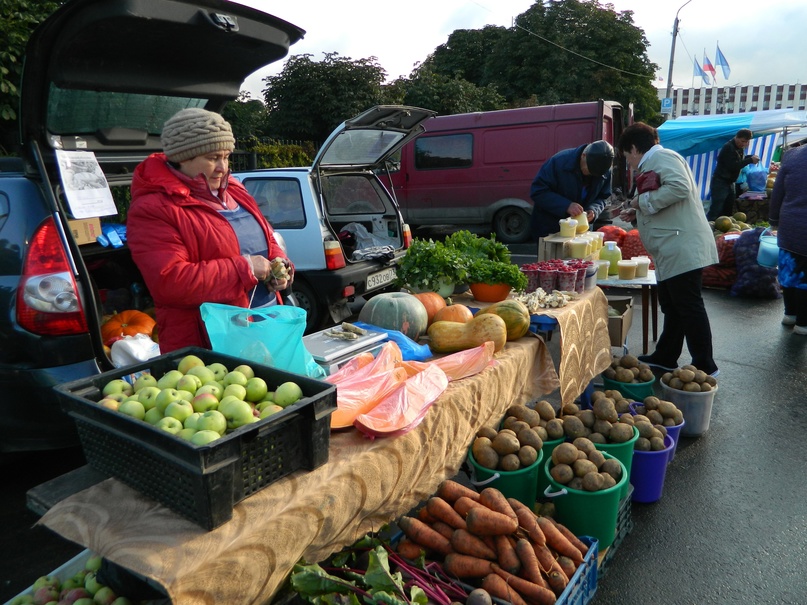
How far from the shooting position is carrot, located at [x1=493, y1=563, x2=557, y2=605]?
199 cm

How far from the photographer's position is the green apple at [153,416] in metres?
1.57

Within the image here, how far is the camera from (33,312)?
8.56ft

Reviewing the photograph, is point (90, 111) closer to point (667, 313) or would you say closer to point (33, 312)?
point (33, 312)

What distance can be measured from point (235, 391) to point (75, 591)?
878 mm

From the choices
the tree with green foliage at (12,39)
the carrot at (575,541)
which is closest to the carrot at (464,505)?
the carrot at (575,541)

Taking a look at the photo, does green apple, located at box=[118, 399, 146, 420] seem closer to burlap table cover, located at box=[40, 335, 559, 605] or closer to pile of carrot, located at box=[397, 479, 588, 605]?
burlap table cover, located at box=[40, 335, 559, 605]

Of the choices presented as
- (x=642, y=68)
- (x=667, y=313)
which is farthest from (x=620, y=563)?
(x=642, y=68)

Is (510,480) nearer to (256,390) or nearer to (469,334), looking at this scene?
(469,334)

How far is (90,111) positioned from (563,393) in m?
2.97

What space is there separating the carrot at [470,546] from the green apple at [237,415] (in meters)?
1.02

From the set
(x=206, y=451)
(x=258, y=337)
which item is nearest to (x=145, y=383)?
(x=258, y=337)

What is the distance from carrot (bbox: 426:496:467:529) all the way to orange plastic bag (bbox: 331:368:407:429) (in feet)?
1.62

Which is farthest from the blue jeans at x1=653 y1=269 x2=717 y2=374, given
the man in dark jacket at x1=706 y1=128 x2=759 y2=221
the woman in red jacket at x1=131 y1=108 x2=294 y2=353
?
the man in dark jacket at x1=706 y1=128 x2=759 y2=221

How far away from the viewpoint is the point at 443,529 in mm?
2240
